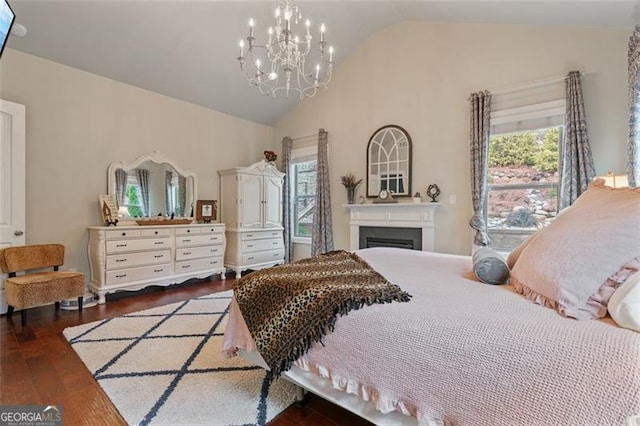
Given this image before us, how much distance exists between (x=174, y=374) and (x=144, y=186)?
10.4 feet

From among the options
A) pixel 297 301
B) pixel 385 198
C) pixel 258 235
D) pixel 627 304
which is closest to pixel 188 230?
A: pixel 258 235

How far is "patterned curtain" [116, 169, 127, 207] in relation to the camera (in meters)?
4.11

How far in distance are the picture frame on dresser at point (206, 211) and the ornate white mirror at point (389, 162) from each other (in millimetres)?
2481

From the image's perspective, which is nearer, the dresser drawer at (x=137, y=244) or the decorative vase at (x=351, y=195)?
the dresser drawer at (x=137, y=244)

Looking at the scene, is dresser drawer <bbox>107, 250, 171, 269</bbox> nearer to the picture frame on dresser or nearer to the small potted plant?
the picture frame on dresser

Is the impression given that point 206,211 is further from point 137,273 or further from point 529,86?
point 529,86

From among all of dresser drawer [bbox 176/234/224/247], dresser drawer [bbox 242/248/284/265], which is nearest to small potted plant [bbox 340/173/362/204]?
dresser drawer [bbox 242/248/284/265]

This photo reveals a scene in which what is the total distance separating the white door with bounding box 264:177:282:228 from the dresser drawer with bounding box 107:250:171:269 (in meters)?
1.72

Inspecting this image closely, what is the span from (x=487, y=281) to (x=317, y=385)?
1037mm

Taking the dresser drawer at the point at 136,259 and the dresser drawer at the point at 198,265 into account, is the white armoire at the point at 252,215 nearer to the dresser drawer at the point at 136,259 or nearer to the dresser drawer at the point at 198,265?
the dresser drawer at the point at 198,265

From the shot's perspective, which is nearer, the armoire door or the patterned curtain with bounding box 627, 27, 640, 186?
the patterned curtain with bounding box 627, 27, 640, 186

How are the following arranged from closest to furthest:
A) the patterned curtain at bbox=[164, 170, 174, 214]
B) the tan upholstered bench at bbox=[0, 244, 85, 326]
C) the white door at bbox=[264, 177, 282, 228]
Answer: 1. the tan upholstered bench at bbox=[0, 244, 85, 326]
2. the patterned curtain at bbox=[164, 170, 174, 214]
3. the white door at bbox=[264, 177, 282, 228]

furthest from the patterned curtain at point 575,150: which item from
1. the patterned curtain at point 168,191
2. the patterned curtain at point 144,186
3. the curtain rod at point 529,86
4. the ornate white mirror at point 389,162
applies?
the patterned curtain at point 144,186

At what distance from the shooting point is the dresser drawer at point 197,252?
14.1ft
